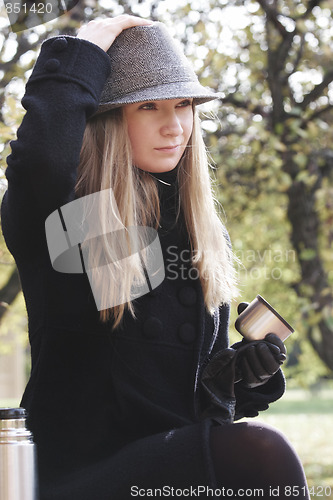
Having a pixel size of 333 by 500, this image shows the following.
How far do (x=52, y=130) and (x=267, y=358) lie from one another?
0.83 meters

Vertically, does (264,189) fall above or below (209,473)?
below

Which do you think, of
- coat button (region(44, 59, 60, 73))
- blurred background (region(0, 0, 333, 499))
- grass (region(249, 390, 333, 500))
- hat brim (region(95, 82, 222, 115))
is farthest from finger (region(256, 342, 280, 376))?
blurred background (region(0, 0, 333, 499))

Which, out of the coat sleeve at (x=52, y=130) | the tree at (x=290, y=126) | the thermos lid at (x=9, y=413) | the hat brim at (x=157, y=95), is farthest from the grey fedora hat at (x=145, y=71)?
the tree at (x=290, y=126)

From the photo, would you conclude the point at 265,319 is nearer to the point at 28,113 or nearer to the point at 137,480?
the point at 137,480

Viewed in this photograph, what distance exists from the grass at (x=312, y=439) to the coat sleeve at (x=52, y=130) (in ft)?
6.84

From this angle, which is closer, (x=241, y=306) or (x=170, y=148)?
(x=170, y=148)

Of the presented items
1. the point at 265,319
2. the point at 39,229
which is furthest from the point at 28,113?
the point at 265,319

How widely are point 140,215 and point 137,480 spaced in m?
0.79

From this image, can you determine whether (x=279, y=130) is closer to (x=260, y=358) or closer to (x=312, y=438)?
(x=260, y=358)

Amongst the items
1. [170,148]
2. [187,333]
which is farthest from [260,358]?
[170,148]

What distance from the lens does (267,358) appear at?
2.08 meters

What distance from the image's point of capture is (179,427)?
2.06 metres

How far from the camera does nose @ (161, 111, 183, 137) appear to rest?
2.24 metres

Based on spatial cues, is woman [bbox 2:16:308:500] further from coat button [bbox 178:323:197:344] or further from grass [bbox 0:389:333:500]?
grass [bbox 0:389:333:500]
